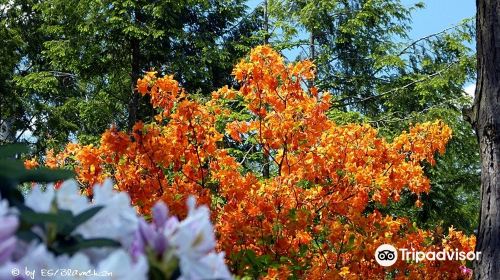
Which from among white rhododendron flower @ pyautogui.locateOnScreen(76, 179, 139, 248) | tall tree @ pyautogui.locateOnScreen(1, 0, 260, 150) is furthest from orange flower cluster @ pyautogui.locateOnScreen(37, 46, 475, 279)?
tall tree @ pyautogui.locateOnScreen(1, 0, 260, 150)

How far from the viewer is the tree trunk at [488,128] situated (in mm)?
3549

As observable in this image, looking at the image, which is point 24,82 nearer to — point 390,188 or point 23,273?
point 390,188

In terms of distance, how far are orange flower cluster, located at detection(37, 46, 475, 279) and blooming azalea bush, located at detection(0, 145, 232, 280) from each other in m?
3.00

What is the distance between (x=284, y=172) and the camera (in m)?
4.64

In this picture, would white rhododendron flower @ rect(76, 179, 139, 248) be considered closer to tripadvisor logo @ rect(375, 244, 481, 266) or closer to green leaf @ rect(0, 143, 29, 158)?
green leaf @ rect(0, 143, 29, 158)

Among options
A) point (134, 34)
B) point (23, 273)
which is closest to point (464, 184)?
point (134, 34)

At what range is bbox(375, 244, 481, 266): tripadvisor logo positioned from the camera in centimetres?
438

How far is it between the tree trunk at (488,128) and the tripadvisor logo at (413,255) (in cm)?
79

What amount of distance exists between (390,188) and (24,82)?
8.69m

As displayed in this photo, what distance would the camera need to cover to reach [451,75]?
11.1 meters

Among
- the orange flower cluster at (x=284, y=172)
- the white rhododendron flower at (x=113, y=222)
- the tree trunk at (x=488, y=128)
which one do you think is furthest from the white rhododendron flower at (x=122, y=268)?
the tree trunk at (x=488, y=128)

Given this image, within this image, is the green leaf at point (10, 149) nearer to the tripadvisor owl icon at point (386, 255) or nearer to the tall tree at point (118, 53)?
the tripadvisor owl icon at point (386, 255)

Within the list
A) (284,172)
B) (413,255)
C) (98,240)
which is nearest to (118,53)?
(284,172)

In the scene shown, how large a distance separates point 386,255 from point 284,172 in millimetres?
911
